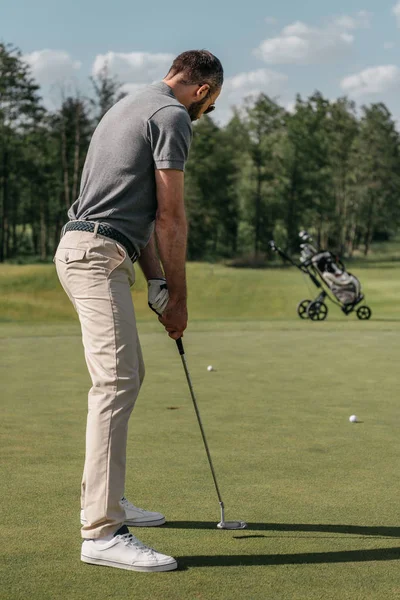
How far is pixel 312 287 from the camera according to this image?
30.9m

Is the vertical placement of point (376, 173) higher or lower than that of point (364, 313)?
higher

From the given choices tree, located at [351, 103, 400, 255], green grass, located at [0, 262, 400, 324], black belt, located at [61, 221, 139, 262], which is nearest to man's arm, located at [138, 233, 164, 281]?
black belt, located at [61, 221, 139, 262]

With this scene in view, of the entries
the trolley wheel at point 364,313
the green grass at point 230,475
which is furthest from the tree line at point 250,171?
the green grass at point 230,475

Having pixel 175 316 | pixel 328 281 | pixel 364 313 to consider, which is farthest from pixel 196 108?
pixel 364 313

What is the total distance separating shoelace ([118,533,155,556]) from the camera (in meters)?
3.50

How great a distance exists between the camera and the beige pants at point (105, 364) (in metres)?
3.64

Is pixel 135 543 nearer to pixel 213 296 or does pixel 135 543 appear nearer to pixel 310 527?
pixel 310 527

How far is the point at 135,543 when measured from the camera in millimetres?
3553

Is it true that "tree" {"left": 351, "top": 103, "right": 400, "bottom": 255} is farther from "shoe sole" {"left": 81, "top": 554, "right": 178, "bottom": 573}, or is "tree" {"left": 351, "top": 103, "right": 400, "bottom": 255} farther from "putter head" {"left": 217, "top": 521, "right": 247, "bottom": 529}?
"shoe sole" {"left": 81, "top": 554, "right": 178, "bottom": 573}

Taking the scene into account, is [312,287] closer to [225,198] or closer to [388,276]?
[388,276]

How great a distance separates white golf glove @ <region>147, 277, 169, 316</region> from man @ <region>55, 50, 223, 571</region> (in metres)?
0.04

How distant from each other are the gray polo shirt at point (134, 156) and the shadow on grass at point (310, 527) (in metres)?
1.22

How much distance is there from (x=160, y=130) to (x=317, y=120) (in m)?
72.6

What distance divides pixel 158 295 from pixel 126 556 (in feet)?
3.42
